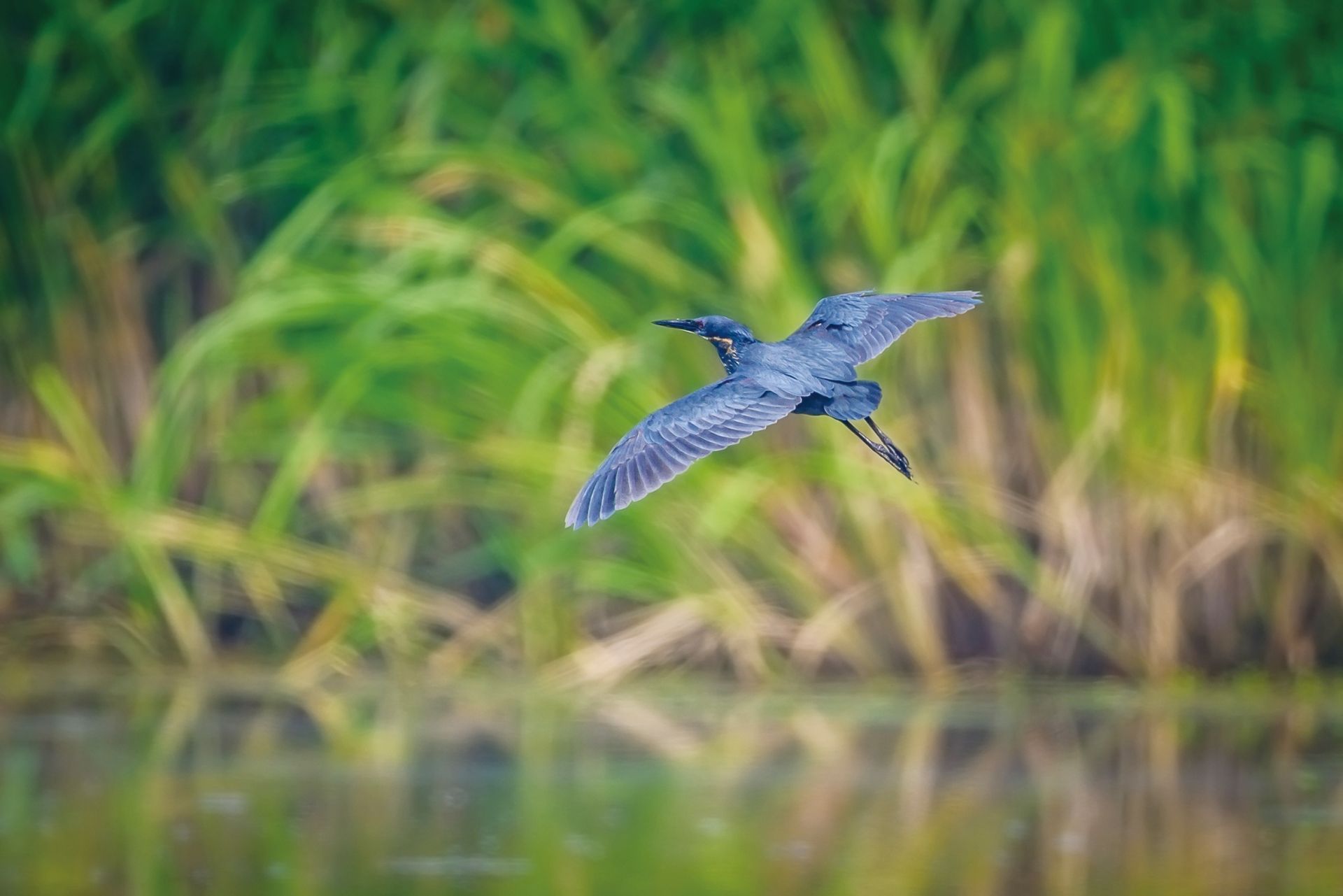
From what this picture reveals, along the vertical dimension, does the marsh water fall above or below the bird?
below

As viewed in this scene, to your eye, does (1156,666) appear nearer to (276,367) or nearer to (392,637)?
(392,637)

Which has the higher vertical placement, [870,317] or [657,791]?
[870,317]

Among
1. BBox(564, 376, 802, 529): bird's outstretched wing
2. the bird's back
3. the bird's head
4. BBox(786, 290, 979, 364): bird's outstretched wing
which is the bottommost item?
BBox(564, 376, 802, 529): bird's outstretched wing

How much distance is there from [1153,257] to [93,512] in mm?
2736

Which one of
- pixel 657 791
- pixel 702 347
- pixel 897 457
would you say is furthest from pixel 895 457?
pixel 702 347

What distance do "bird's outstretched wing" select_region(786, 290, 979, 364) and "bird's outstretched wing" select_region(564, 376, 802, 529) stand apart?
0.34m

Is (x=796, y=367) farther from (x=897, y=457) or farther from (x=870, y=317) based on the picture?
(x=870, y=317)

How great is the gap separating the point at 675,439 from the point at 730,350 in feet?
1.00

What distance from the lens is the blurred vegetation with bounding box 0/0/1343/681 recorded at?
5.55 metres

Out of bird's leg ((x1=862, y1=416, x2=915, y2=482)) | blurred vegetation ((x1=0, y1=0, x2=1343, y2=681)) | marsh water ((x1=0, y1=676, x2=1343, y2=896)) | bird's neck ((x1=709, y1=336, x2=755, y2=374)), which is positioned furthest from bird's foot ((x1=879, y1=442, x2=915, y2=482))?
blurred vegetation ((x1=0, y1=0, x2=1343, y2=681))

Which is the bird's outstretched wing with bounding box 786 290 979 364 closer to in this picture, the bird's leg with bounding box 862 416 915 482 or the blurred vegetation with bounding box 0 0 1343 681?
the bird's leg with bounding box 862 416 915 482

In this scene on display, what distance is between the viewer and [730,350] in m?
3.08

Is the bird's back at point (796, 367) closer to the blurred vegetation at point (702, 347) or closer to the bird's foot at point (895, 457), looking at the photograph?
the bird's foot at point (895, 457)

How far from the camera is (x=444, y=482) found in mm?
5688
